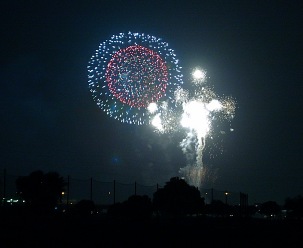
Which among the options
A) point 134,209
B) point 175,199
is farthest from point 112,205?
point 175,199

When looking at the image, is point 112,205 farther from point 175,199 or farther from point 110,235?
point 110,235

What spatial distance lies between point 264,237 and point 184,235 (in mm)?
5340

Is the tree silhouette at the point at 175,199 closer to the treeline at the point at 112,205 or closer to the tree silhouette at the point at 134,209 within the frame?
the treeline at the point at 112,205

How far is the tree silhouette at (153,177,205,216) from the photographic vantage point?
170 feet

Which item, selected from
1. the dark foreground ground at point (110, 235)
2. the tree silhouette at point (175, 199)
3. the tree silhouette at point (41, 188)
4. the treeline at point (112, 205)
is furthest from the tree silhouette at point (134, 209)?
the dark foreground ground at point (110, 235)

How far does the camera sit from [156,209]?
51.8 metres

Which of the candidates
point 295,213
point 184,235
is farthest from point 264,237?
point 295,213

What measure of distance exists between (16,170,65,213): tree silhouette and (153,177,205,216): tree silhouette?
1048 cm

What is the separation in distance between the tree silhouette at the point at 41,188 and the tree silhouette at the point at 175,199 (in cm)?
1048

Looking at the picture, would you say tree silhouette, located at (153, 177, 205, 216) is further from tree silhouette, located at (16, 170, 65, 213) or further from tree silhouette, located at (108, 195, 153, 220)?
tree silhouette, located at (16, 170, 65, 213)

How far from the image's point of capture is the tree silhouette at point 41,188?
4375 cm

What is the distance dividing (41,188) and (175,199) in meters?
14.1

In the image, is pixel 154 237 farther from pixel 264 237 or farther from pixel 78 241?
pixel 264 237

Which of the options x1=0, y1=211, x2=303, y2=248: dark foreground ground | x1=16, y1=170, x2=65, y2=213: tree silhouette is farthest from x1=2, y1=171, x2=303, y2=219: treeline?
x1=0, y1=211, x2=303, y2=248: dark foreground ground
